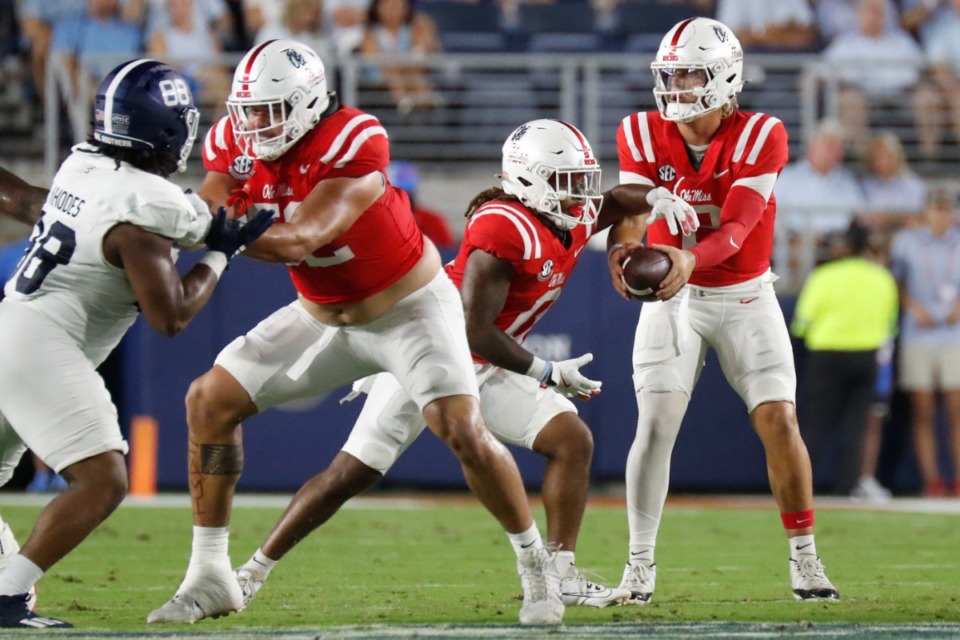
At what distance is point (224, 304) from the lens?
31.2 ft

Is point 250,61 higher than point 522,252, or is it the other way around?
point 250,61

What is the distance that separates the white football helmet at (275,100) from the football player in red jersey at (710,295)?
3.81 ft

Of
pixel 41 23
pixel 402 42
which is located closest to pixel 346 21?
pixel 402 42

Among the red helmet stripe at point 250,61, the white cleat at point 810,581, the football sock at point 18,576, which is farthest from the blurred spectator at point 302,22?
the football sock at point 18,576

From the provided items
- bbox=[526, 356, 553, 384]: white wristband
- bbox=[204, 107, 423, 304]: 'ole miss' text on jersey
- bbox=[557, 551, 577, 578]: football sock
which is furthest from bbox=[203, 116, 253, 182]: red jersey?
bbox=[557, 551, 577, 578]: football sock

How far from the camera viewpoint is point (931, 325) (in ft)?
32.1

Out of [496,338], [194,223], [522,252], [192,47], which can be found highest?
[192,47]

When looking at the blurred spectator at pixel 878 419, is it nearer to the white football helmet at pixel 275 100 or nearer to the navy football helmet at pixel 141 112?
the white football helmet at pixel 275 100

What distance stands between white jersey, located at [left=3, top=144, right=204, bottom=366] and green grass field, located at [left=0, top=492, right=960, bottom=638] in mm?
892

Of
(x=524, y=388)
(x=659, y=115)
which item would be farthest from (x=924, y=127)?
(x=524, y=388)

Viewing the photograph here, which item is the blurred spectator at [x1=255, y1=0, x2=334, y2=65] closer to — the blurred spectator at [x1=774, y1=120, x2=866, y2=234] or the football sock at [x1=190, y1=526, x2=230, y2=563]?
the blurred spectator at [x1=774, y1=120, x2=866, y2=234]

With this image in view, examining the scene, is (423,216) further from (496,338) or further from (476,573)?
(496,338)

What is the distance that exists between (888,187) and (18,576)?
7.12 m

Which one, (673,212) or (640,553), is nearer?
(673,212)
